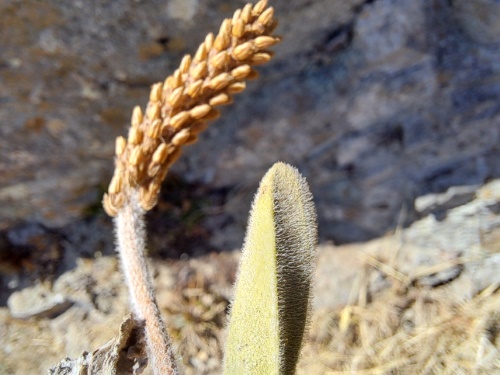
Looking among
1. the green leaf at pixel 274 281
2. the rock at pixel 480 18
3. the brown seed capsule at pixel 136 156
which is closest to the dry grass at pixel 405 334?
the rock at pixel 480 18

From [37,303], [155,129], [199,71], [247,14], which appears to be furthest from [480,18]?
[37,303]

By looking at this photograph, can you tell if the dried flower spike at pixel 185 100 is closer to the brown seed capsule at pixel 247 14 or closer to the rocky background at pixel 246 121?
the brown seed capsule at pixel 247 14

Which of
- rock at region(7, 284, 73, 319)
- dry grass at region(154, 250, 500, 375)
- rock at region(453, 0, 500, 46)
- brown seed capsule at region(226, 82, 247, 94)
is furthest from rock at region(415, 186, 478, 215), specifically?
rock at region(7, 284, 73, 319)

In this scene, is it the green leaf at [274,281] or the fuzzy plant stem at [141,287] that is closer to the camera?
the green leaf at [274,281]

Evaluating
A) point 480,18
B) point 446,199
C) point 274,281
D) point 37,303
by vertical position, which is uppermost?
point 480,18

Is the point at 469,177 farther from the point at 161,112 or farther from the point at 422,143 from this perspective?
the point at 161,112

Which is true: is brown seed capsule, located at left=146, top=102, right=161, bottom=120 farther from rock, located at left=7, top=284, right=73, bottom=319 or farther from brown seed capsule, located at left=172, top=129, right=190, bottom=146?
rock, located at left=7, top=284, right=73, bottom=319

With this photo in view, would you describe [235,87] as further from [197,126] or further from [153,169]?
[153,169]
